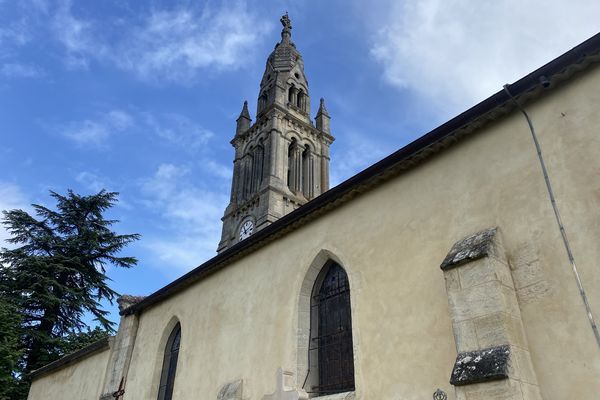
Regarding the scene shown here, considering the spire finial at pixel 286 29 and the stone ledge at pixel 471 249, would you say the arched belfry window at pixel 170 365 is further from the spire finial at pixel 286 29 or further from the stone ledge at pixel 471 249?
the spire finial at pixel 286 29

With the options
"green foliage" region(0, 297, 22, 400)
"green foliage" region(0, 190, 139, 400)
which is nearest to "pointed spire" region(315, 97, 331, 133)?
"green foliage" region(0, 190, 139, 400)

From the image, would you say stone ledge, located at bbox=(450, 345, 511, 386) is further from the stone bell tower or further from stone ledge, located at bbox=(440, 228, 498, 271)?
the stone bell tower

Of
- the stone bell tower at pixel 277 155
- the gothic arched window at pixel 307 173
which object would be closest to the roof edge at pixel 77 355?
the stone bell tower at pixel 277 155

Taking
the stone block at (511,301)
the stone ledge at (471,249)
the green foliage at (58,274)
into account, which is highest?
the green foliage at (58,274)

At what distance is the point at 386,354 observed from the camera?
6938 mm

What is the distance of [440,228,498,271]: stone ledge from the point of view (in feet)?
19.5

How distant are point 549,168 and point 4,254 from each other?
2418 cm

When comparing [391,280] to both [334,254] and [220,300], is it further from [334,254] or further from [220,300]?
[220,300]

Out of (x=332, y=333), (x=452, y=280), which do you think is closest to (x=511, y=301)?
→ (x=452, y=280)

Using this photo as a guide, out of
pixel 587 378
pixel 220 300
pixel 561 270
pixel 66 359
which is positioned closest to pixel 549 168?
pixel 561 270

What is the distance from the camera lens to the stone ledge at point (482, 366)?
5109 millimetres

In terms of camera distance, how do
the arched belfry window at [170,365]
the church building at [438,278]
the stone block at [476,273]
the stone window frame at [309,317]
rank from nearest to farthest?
the church building at [438,278], the stone block at [476,273], the stone window frame at [309,317], the arched belfry window at [170,365]

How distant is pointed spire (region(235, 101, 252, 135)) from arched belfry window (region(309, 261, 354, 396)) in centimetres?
2942

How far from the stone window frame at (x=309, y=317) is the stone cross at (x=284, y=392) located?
190 mm
